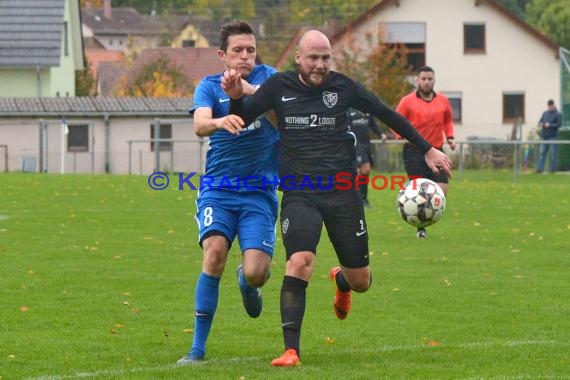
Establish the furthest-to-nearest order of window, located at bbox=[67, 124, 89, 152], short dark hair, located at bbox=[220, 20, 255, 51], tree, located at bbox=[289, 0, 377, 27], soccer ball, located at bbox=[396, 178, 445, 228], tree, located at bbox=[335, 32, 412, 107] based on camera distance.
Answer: tree, located at bbox=[289, 0, 377, 27], tree, located at bbox=[335, 32, 412, 107], window, located at bbox=[67, 124, 89, 152], soccer ball, located at bbox=[396, 178, 445, 228], short dark hair, located at bbox=[220, 20, 255, 51]

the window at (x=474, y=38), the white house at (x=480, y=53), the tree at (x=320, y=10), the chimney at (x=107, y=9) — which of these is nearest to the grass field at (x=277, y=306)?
the white house at (x=480, y=53)

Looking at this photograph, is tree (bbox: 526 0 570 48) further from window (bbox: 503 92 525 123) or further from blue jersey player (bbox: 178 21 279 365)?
blue jersey player (bbox: 178 21 279 365)

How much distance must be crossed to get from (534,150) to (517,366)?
2788 cm

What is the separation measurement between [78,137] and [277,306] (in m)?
38.7

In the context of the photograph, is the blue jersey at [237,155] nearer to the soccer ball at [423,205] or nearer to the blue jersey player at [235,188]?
the blue jersey player at [235,188]

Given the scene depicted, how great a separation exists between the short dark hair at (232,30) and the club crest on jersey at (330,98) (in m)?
0.69

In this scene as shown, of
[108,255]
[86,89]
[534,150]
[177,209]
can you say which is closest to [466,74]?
[86,89]

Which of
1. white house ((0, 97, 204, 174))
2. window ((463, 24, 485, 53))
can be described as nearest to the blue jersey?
white house ((0, 97, 204, 174))

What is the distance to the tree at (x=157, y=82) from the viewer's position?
229ft

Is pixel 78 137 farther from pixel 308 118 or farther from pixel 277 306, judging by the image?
pixel 308 118

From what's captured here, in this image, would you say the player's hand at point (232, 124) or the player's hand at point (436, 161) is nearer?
the player's hand at point (232, 124)

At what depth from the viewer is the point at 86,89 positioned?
71000 millimetres

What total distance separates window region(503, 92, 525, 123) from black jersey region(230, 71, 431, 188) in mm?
53937

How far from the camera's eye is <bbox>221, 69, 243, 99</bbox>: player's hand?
838 cm
